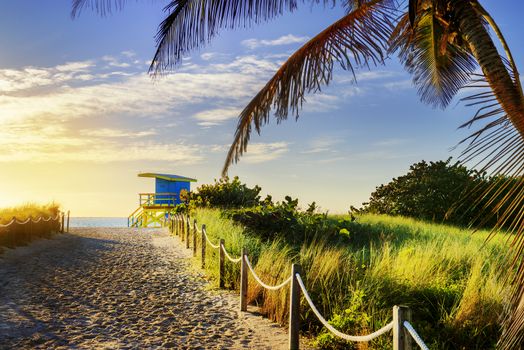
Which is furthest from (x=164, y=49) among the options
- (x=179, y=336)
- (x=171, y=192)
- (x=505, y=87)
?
(x=171, y=192)

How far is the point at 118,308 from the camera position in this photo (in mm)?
7516

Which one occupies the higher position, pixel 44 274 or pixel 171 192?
pixel 171 192

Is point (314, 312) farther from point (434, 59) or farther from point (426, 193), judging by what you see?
point (426, 193)

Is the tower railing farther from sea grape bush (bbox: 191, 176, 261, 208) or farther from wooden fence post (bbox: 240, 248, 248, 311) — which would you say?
wooden fence post (bbox: 240, 248, 248, 311)

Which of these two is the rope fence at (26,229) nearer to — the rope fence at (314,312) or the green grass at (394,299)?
the rope fence at (314,312)

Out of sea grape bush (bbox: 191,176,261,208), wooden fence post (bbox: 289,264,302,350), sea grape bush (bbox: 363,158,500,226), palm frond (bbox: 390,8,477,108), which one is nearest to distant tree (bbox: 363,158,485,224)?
sea grape bush (bbox: 363,158,500,226)

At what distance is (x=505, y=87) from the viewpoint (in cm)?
495

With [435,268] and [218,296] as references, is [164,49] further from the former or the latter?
[435,268]

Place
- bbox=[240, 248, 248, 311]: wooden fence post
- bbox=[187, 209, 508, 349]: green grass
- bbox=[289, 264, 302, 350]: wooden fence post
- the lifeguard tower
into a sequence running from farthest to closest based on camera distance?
the lifeguard tower, bbox=[240, 248, 248, 311]: wooden fence post, bbox=[187, 209, 508, 349]: green grass, bbox=[289, 264, 302, 350]: wooden fence post

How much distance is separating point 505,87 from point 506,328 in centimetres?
238

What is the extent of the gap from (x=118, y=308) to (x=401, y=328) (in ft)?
17.5

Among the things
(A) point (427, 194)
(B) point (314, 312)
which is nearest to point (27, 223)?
(B) point (314, 312)

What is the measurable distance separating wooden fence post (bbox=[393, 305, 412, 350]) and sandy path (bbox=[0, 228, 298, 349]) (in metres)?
2.44

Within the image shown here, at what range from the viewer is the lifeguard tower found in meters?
34.9
